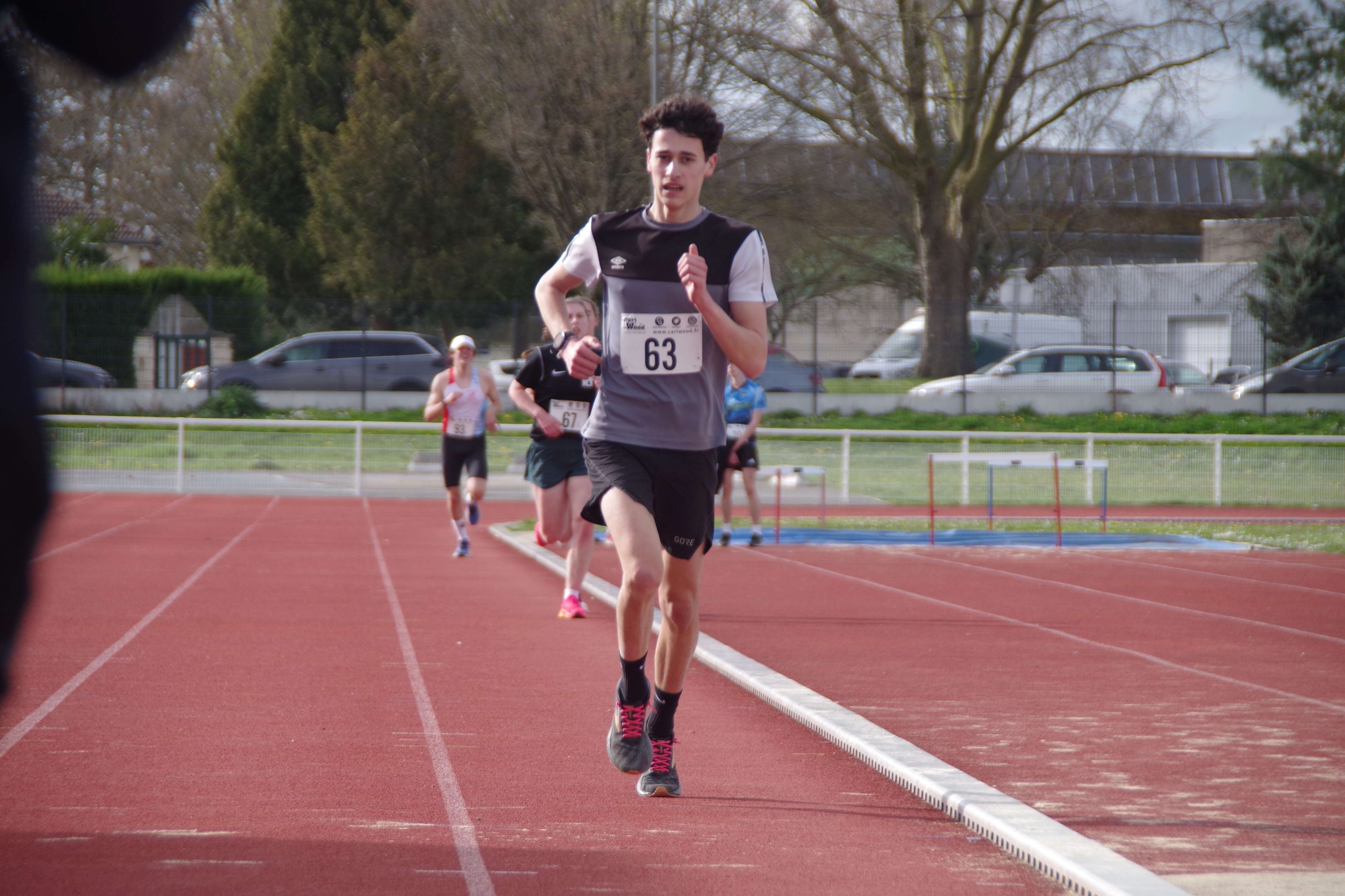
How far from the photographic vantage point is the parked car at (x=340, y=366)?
28812 millimetres

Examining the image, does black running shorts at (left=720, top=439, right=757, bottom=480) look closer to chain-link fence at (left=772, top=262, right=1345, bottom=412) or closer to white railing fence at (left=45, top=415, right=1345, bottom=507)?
white railing fence at (left=45, top=415, right=1345, bottom=507)

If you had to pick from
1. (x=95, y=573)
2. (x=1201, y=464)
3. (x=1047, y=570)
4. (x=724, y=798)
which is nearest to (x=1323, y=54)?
(x=1201, y=464)

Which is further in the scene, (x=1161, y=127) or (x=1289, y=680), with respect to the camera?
(x=1161, y=127)

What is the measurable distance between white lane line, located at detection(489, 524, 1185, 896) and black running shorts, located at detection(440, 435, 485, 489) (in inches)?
235


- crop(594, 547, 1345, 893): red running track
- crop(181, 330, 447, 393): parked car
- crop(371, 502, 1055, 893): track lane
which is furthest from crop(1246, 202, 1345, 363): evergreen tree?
crop(371, 502, 1055, 893): track lane

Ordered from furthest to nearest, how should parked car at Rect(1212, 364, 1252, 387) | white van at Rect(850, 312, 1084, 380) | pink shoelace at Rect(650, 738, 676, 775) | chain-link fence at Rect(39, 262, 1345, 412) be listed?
white van at Rect(850, 312, 1084, 380) < parked car at Rect(1212, 364, 1252, 387) < chain-link fence at Rect(39, 262, 1345, 412) < pink shoelace at Rect(650, 738, 676, 775)

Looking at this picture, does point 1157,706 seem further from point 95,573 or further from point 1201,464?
point 1201,464

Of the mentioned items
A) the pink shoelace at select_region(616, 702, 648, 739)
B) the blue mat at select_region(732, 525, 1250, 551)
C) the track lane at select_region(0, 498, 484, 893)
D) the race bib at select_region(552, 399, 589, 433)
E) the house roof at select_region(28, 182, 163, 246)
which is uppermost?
the house roof at select_region(28, 182, 163, 246)

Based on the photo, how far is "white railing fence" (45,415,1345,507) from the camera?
63.4 ft

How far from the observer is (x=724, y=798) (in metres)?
4.41

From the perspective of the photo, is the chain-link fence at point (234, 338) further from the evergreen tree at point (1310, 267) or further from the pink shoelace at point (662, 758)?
the pink shoelace at point (662, 758)

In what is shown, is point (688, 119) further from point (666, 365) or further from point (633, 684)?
point (633, 684)

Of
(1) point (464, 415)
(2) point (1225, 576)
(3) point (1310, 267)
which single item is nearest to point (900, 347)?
(3) point (1310, 267)

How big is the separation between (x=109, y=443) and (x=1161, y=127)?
2682 centimetres
